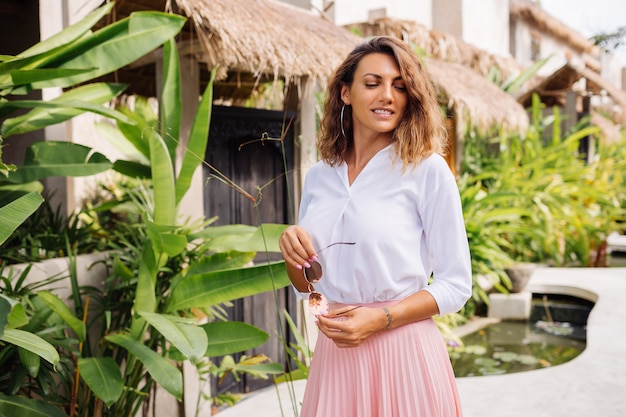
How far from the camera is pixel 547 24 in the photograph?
17250 millimetres

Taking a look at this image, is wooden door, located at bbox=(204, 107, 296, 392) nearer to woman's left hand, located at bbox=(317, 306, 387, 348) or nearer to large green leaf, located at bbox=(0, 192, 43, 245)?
large green leaf, located at bbox=(0, 192, 43, 245)

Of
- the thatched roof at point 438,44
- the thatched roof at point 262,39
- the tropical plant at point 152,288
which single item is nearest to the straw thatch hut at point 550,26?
the thatched roof at point 438,44

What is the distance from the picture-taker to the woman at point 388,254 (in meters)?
1.53

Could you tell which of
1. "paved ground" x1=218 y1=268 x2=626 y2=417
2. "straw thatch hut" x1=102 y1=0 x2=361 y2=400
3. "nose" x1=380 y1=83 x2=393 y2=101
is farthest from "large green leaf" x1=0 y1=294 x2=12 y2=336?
"straw thatch hut" x1=102 y1=0 x2=361 y2=400

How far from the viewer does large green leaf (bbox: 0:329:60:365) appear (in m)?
2.04

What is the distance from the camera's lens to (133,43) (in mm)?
2830

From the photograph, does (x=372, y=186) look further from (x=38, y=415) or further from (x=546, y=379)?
(x=546, y=379)

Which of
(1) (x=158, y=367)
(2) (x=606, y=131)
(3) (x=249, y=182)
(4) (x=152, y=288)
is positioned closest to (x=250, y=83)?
(3) (x=249, y=182)

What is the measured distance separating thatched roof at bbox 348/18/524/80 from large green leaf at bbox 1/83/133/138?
4.70 meters

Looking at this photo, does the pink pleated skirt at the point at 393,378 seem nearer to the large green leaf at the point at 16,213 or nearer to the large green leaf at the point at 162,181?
the large green leaf at the point at 16,213

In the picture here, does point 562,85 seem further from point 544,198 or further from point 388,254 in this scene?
point 388,254

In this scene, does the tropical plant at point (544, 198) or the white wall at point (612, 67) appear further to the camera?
the white wall at point (612, 67)

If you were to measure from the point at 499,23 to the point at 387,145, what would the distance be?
1387 centimetres

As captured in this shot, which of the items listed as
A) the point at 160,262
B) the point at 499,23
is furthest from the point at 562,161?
the point at 160,262
